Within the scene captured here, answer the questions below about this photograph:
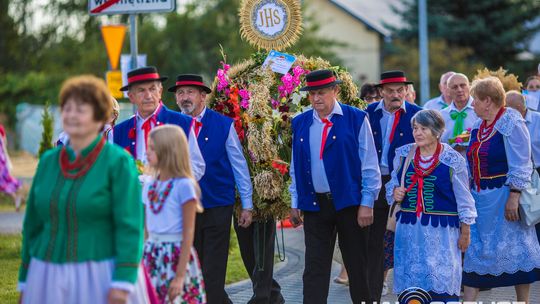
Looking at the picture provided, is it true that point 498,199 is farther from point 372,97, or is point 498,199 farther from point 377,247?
point 372,97

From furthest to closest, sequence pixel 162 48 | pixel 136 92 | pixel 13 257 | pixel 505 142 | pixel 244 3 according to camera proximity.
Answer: pixel 162 48
pixel 13 257
pixel 244 3
pixel 505 142
pixel 136 92

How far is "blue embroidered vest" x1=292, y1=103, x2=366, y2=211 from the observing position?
299 inches

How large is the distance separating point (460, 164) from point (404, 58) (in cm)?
3153

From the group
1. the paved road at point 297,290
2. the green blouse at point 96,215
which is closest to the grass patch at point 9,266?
the paved road at point 297,290

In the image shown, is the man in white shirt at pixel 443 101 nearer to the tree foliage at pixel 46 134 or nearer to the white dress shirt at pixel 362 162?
the white dress shirt at pixel 362 162

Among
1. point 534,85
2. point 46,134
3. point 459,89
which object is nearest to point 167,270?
point 459,89

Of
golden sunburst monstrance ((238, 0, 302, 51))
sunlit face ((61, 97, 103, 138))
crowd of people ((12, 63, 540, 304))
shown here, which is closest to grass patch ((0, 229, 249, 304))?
crowd of people ((12, 63, 540, 304))

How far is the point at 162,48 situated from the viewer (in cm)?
4172

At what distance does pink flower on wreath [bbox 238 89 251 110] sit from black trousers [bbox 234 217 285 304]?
1.11 m

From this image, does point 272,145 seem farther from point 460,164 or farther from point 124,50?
point 124,50

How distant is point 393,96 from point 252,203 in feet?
5.89

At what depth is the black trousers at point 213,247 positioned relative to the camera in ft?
25.1

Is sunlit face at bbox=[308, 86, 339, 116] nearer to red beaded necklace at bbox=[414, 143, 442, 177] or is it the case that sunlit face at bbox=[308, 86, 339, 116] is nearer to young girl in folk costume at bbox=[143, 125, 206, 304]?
red beaded necklace at bbox=[414, 143, 442, 177]

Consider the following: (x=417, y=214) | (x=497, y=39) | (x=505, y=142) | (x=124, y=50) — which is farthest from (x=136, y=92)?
(x=124, y=50)
